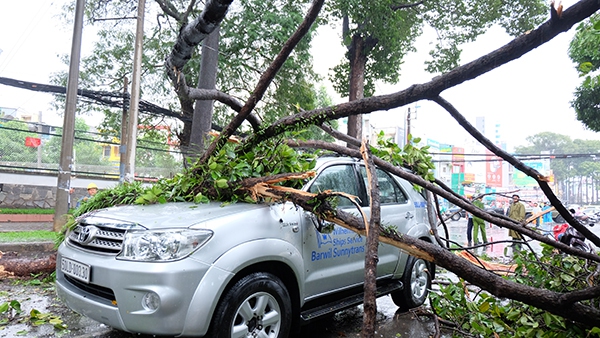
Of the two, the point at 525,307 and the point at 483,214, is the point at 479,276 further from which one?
the point at 525,307

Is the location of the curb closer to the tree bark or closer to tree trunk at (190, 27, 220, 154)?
tree trunk at (190, 27, 220, 154)

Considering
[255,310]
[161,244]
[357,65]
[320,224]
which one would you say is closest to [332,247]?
[320,224]

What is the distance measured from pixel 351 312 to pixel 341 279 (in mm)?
1308

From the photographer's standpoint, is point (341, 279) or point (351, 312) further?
point (351, 312)

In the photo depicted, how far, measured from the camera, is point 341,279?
3516 mm

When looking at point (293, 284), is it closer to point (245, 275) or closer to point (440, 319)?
point (245, 275)

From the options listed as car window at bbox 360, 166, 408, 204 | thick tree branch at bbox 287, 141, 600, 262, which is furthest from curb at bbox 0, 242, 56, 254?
thick tree branch at bbox 287, 141, 600, 262

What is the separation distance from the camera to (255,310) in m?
2.73

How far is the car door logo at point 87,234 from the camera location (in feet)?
9.12

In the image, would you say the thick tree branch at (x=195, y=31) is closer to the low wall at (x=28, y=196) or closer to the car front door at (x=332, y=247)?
the car front door at (x=332, y=247)

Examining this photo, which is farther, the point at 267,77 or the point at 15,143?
the point at 15,143

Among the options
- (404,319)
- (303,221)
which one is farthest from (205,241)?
A: (404,319)

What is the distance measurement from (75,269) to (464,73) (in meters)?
2.93

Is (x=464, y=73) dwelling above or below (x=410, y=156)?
above
